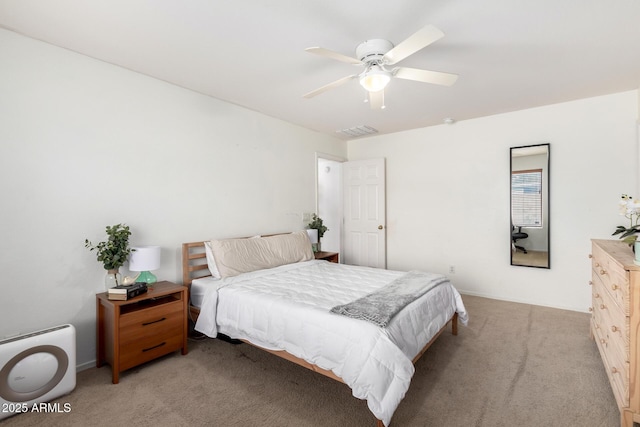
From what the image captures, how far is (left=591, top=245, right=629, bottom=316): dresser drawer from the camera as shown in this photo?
5.71ft

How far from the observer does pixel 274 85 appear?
10.2ft

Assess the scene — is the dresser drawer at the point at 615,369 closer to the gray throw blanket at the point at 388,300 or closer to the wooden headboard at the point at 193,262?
the gray throw blanket at the point at 388,300

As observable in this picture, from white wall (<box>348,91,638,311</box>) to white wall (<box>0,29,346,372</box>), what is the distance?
2842 mm

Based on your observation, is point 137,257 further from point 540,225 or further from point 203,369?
point 540,225

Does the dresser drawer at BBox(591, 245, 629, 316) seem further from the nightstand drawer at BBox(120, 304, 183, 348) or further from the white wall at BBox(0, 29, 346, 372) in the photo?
the white wall at BBox(0, 29, 346, 372)

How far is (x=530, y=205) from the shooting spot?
3928 mm

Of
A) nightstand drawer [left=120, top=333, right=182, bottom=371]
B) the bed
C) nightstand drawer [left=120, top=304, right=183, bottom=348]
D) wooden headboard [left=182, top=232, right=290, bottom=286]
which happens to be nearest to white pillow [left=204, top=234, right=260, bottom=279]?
the bed

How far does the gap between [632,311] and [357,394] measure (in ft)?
5.35

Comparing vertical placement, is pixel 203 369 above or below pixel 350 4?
below

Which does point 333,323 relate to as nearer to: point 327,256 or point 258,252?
point 258,252

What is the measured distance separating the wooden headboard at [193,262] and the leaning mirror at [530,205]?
13.2 ft

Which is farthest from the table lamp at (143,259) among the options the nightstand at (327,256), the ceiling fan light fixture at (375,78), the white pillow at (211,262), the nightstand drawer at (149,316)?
the nightstand at (327,256)

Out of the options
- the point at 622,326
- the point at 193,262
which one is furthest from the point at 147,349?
the point at 622,326

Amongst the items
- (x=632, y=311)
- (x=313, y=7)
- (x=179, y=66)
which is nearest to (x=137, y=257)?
(x=179, y=66)
